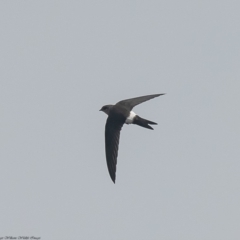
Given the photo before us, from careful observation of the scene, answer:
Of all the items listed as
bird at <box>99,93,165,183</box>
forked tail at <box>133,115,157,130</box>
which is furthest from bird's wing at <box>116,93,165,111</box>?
forked tail at <box>133,115,157,130</box>

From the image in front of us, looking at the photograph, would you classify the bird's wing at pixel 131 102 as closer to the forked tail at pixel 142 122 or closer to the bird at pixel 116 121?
the bird at pixel 116 121

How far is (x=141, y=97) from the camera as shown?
17.1 meters

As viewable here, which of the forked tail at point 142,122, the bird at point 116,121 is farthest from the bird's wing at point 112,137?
Answer: the forked tail at point 142,122

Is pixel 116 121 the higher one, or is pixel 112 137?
pixel 116 121

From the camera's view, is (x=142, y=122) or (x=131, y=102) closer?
(x=142, y=122)

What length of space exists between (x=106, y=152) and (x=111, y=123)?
27.7 inches

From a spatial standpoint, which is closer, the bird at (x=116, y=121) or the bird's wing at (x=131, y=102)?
the bird at (x=116, y=121)

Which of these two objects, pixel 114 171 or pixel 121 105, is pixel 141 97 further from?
→ pixel 114 171

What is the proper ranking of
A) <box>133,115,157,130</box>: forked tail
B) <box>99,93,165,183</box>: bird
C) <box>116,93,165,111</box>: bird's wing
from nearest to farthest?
<box>133,115,157,130</box>: forked tail < <box>99,93,165,183</box>: bird < <box>116,93,165,111</box>: bird's wing

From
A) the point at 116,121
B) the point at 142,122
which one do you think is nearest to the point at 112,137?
the point at 116,121

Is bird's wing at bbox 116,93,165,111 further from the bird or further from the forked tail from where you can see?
the forked tail

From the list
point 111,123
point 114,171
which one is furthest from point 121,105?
point 114,171

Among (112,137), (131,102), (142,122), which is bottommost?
(112,137)

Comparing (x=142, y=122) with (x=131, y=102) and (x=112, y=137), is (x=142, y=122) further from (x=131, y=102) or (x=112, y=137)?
(x=112, y=137)
